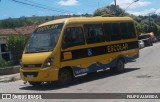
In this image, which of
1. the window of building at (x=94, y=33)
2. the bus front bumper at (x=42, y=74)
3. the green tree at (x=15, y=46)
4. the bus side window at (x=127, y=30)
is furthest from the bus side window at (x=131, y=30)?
the green tree at (x=15, y=46)

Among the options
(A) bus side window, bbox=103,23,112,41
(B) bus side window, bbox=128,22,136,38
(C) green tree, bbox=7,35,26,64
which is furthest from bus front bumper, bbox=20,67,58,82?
(C) green tree, bbox=7,35,26,64

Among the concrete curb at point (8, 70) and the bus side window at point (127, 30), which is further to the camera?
the concrete curb at point (8, 70)

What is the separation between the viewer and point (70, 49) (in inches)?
631

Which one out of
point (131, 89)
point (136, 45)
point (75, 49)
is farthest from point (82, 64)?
point (136, 45)

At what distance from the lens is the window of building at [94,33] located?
1741 centimetres

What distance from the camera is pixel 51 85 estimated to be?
54.2ft

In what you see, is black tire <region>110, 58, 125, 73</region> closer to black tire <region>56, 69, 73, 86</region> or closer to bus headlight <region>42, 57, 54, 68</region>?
black tire <region>56, 69, 73, 86</region>

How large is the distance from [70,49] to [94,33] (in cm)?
229

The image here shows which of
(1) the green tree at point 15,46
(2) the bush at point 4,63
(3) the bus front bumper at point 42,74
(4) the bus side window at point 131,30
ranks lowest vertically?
(2) the bush at point 4,63

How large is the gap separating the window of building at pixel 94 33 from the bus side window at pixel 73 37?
487 mm

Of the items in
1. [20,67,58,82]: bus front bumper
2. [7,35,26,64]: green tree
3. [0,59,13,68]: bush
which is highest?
[20,67,58,82]: bus front bumper

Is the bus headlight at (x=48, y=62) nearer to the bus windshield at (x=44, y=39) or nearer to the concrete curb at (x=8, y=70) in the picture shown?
the bus windshield at (x=44, y=39)

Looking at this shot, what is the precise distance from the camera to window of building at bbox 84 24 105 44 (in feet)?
57.1

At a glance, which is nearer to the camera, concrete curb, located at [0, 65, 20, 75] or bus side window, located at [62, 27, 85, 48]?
bus side window, located at [62, 27, 85, 48]
